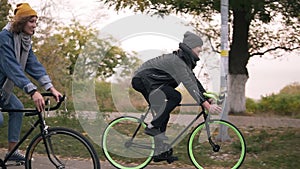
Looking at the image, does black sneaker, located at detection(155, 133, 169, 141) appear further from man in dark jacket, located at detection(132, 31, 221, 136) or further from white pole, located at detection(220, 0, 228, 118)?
white pole, located at detection(220, 0, 228, 118)

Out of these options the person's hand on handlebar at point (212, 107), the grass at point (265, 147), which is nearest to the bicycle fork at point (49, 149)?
the grass at point (265, 147)

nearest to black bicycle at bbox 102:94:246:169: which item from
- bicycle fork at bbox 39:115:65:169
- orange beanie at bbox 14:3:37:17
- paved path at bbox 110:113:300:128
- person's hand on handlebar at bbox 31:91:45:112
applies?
bicycle fork at bbox 39:115:65:169

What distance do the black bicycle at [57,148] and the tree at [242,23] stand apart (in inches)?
215

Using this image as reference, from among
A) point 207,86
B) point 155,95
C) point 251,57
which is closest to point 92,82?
point 207,86

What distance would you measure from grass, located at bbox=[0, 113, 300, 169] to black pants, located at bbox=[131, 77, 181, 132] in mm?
1307

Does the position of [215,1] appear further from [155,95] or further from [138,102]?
[155,95]

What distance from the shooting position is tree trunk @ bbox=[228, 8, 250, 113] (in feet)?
43.4

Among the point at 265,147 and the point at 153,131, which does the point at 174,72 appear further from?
the point at 265,147

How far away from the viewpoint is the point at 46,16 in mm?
15055

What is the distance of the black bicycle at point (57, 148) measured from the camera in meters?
4.98

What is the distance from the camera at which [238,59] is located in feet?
44.3

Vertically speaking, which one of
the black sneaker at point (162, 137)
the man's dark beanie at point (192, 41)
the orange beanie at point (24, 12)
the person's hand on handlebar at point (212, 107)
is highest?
the orange beanie at point (24, 12)

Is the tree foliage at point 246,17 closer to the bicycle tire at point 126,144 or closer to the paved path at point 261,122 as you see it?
the paved path at point 261,122

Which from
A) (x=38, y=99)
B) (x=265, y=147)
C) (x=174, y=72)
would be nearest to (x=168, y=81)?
(x=174, y=72)
